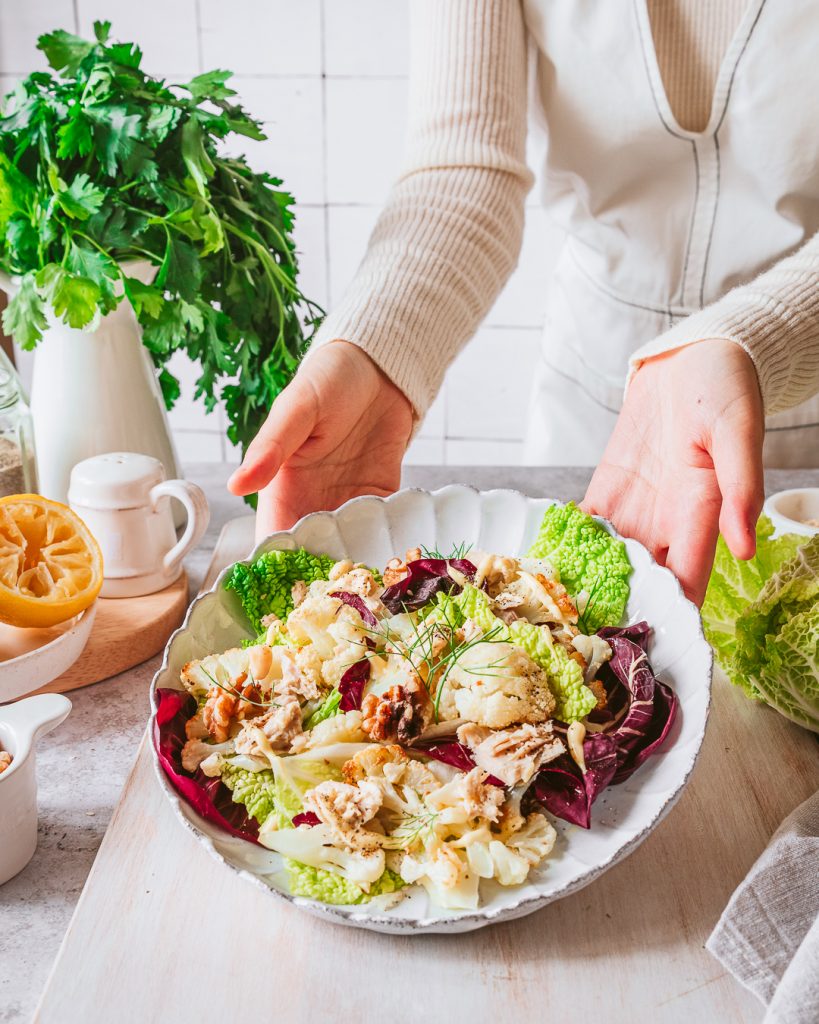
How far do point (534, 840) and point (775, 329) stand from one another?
0.75m

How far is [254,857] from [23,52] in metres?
2.92

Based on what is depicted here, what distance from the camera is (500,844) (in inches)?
34.0

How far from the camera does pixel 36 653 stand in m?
1.14

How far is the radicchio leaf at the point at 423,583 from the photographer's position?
3.74ft

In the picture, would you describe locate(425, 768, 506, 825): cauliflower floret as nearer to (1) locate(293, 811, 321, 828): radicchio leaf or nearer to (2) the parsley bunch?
(1) locate(293, 811, 321, 828): radicchio leaf

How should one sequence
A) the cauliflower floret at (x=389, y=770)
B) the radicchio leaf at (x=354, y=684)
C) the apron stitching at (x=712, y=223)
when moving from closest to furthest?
the cauliflower floret at (x=389, y=770) < the radicchio leaf at (x=354, y=684) < the apron stitching at (x=712, y=223)

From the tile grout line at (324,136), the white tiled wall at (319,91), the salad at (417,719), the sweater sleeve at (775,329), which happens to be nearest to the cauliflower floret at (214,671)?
the salad at (417,719)

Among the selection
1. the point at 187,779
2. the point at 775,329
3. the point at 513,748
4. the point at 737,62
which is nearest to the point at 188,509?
the point at 187,779

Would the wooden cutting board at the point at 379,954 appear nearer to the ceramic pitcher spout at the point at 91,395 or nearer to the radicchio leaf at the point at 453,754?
the radicchio leaf at the point at 453,754

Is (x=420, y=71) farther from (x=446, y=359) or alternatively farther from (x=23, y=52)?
(x=23, y=52)

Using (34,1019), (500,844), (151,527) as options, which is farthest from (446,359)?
(34,1019)

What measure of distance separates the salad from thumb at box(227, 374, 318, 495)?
0.11 m

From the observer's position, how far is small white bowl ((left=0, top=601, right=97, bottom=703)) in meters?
1.14

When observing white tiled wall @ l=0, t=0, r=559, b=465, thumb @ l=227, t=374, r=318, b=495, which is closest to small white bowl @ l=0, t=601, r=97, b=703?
thumb @ l=227, t=374, r=318, b=495
